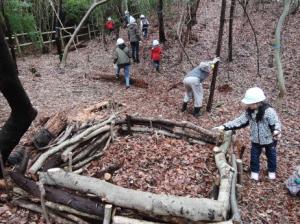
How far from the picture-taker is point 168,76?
15.5 meters

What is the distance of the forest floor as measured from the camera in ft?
21.2

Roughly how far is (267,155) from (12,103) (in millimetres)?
4775

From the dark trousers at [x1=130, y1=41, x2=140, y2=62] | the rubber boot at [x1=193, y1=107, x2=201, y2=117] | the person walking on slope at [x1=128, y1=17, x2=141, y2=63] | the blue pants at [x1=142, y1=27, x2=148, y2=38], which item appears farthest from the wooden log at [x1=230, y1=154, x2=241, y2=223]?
the blue pants at [x1=142, y1=27, x2=148, y2=38]

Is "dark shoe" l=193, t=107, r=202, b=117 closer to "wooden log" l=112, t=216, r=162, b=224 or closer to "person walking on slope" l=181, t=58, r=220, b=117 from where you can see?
"person walking on slope" l=181, t=58, r=220, b=117

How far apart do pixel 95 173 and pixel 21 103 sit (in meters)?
1.77

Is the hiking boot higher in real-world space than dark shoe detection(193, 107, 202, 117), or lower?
higher

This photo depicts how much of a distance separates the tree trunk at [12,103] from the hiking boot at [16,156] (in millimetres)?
483

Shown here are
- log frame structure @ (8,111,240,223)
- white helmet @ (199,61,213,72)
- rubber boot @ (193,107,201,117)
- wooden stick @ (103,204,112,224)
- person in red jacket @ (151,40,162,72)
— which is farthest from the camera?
person in red jacket @ (151,40,162,72)

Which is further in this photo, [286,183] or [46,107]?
[46,107]

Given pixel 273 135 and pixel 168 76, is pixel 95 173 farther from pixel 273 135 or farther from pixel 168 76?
pixel 168 76

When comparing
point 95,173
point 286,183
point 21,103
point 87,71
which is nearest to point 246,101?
point 286,183

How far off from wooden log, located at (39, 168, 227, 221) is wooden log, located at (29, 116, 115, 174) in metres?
1.11

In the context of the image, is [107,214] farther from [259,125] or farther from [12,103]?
[259,125]

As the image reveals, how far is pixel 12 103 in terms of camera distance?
18.4 feet
